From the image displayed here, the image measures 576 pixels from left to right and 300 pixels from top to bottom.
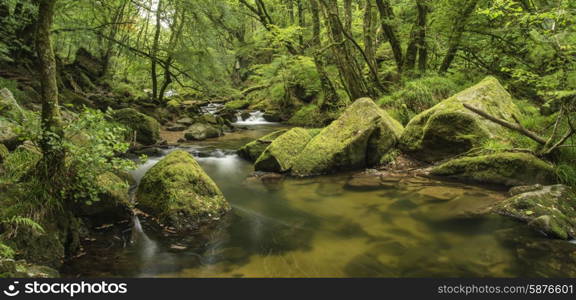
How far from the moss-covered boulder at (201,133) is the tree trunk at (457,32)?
31.1 feet

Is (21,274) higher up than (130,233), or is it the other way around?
(21,274)

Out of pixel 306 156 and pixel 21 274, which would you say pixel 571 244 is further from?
pixel 21 274

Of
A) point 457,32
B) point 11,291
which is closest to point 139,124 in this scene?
point 11,291

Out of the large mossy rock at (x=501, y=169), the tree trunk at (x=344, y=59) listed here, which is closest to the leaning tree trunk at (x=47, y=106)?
the large mossy rock at (x=501, y=169)

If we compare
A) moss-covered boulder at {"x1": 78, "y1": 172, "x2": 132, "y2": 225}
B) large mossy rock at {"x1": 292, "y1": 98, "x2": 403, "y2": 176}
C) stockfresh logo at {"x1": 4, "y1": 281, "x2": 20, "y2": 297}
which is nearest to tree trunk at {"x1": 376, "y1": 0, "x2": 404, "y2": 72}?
large mossy rock at {"x1": 292, "y1": 98, "x2": 403, "y2": 176}

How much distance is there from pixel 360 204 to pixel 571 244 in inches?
116

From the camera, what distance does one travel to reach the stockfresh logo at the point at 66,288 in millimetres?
2726

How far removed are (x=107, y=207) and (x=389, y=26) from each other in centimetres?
1200

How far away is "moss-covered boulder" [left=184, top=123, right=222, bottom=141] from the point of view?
13.5 m

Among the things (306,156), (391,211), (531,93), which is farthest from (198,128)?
(531,93)

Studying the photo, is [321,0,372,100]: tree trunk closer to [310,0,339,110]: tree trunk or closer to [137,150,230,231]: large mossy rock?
[310,0,339,110]: tree trunk

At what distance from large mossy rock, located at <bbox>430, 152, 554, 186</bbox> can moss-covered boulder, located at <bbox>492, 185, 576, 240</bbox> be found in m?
0.80

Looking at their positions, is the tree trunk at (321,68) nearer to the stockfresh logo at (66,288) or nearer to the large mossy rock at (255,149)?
the large mossy rock at (255,149)

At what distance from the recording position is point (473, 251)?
4246mm
